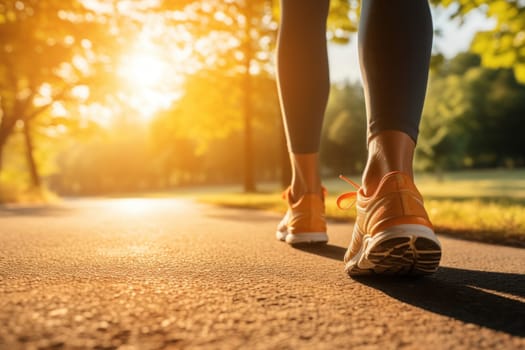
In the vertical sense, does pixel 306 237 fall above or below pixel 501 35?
below

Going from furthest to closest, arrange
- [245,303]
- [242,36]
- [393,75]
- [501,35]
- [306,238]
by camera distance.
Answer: [242,36], [501,35], [306,238], [393,75], [245,303]

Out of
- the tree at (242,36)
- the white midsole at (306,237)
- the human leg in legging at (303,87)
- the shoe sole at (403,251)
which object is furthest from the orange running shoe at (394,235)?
the tree at (242,36)

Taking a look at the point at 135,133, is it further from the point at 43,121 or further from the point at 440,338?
the point at 440,338

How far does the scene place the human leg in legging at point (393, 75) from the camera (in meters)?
1.54

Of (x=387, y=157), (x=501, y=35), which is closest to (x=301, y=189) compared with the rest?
(x=387, y=157)

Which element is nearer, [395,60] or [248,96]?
[395,60]

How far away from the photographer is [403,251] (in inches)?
53.3

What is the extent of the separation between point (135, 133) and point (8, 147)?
113 feet

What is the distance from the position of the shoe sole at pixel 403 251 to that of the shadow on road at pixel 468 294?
4 cm

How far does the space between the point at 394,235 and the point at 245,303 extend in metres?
0.49

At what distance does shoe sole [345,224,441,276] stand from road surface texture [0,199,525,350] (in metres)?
0.04

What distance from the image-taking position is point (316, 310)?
1.08 metres


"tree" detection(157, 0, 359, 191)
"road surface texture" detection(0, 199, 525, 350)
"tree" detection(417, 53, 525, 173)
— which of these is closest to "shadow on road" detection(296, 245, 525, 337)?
"road surface texture" detection(0, 199, 525, 350)

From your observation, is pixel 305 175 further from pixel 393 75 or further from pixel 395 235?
pixel 395 235
